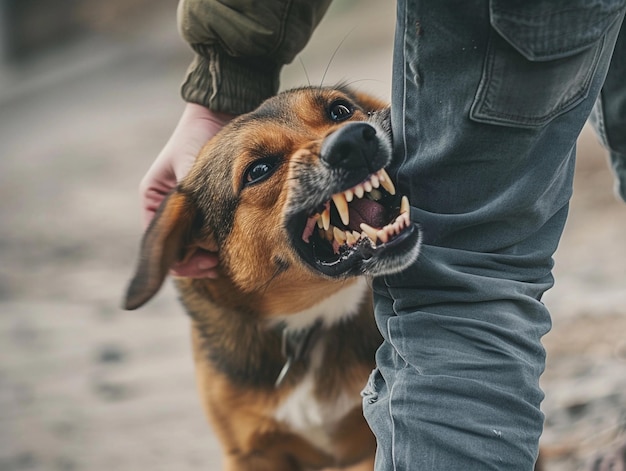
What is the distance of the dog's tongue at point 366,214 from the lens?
85.4 inches

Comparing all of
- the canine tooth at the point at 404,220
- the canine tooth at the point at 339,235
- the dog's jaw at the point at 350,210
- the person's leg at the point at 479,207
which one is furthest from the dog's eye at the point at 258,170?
the person's leg at the point at 479,207

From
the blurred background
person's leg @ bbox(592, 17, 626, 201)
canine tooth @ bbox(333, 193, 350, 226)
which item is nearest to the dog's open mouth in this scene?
canine tooth @ bbox(333, 193, 350, 226)

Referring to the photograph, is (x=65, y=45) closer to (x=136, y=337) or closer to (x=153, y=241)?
(x=136, y=337)

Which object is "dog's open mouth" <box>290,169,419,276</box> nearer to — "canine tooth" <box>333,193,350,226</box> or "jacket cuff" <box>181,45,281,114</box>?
"canine tooth" <box>333,193,350,226</box>

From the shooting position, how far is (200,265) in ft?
8.63

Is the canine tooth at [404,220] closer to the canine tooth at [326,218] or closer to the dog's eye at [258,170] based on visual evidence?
the canine tooth at [326,218]

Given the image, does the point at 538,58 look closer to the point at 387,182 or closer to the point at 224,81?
the point at 387,182

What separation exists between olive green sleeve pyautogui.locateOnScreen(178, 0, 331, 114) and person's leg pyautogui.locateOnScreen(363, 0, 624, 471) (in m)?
0.71

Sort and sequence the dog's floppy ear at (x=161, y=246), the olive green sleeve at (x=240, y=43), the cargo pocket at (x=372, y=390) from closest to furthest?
the cargo pocket at (x=372, y=390) < the dog's floppy ear at (x=161, y=246) < the olive green sleeve at (x=240, y=43)

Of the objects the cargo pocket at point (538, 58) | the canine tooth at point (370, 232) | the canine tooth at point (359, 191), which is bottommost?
the canine tooth at point (370, 232)

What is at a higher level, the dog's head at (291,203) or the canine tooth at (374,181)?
the canine tooth at (374,181)

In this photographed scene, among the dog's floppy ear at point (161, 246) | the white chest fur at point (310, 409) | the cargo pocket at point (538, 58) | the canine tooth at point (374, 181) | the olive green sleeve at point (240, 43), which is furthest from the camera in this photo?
the white chest fur at point (310, 409)

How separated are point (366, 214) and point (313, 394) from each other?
73cm

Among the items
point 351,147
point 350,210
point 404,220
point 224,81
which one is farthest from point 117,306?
point 404,220
